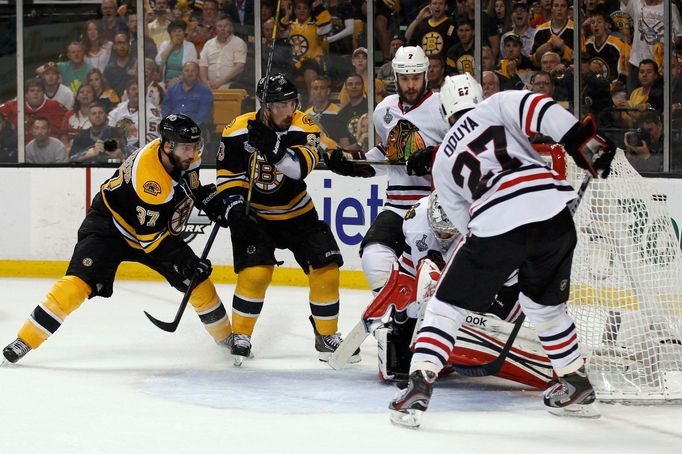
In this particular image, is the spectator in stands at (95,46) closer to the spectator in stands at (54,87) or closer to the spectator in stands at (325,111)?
the spectator in stands at (54,87)

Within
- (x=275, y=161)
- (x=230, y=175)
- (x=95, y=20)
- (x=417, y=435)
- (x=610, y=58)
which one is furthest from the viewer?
(x=95, y=20)

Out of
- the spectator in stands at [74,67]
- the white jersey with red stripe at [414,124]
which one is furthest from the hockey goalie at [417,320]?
the spectator in stands at [74,67]

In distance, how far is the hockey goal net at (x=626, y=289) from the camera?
4.06 m

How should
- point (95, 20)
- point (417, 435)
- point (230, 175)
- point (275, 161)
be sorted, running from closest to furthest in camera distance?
point (417, 435), point (275, 161), point (230, 175), point (95, 20)

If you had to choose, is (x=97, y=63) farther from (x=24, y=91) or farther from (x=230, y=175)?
(x=230, y=175)

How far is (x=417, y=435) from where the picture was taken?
3.55m

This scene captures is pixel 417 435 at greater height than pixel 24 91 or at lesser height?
lesser

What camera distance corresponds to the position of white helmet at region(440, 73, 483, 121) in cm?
377

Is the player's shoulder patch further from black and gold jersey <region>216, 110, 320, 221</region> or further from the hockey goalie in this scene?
black and gold jersey <region>216, 110, 320, 221</region>

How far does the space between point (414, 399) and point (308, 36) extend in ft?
14.3

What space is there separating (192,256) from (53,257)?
276 cm

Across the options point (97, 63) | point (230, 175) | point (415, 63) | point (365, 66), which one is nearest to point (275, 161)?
point (230, 175)

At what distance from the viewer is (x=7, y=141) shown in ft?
25.8

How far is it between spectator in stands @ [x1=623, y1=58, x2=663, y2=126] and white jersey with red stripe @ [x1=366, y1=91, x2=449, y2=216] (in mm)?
2314
